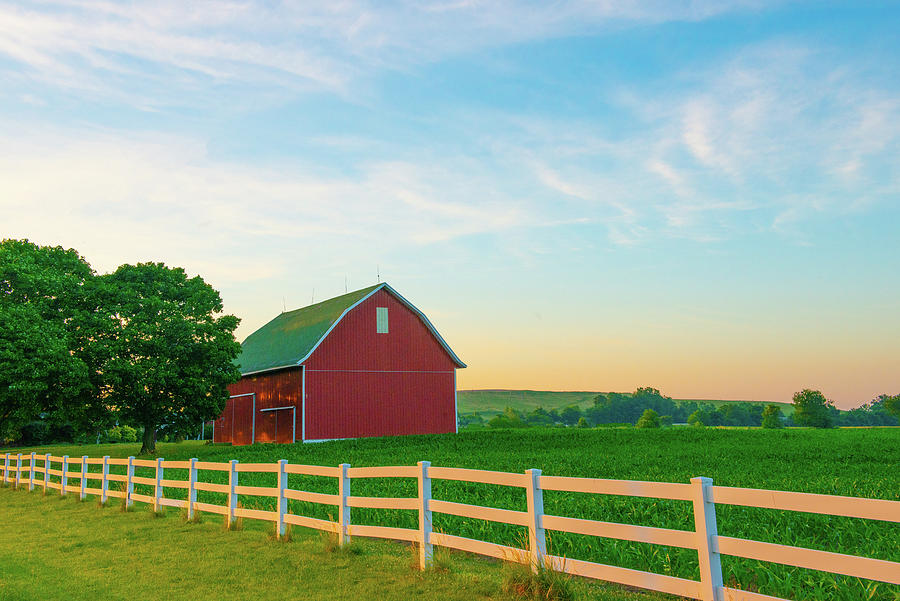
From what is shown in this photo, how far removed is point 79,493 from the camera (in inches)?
708

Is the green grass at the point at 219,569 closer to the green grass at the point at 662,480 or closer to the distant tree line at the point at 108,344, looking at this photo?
the green grass at the point at 662,480

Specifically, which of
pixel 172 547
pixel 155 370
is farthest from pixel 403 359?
pixel 172 547

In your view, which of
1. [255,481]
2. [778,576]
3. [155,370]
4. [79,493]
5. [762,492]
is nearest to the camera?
[762,492]

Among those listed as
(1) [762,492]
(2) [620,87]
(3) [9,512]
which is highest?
(2) [620,87]

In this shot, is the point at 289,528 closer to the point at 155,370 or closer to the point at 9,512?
the point at 9,512

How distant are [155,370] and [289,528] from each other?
2425 centimetres

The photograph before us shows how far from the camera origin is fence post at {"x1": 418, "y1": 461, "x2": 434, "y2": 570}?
8008 millimetres

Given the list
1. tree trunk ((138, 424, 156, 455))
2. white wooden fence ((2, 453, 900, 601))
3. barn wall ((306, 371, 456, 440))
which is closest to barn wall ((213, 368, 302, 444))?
barn wall ((306, 371, 456, 440))

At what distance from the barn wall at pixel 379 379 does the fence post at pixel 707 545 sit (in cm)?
3297

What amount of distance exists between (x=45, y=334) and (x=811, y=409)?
97.2m

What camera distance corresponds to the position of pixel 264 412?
41094 mm

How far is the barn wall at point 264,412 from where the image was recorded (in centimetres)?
3806

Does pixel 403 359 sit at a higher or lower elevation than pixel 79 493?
higher

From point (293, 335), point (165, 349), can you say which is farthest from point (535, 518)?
point (293, 335)
